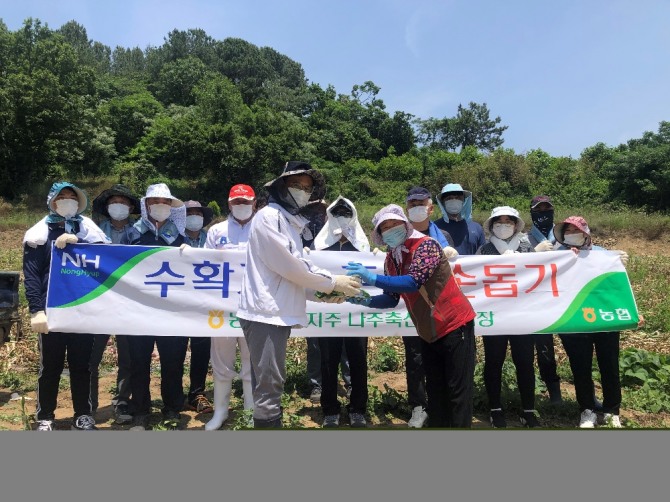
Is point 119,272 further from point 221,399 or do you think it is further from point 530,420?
point 530,420

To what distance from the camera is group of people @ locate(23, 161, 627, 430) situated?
3.18 m

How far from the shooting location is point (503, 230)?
4781 mm

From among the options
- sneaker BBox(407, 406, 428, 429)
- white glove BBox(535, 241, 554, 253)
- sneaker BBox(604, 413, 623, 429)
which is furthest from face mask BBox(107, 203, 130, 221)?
sneaker BBox(604, 413, 623, 429)

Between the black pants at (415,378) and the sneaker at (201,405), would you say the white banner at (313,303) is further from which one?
the sneaker at (201,405)

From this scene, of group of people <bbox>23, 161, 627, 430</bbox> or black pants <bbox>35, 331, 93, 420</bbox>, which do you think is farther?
black pants <bbox>35, 331, 93, 420</bbox>

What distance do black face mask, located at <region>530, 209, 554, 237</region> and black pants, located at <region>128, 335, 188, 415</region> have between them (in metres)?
3.48

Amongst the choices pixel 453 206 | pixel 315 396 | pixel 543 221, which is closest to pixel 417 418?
pixel 315 396

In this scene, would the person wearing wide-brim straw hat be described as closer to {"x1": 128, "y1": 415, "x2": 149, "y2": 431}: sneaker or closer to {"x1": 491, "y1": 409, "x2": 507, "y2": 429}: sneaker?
{"x1": 128, "y1": 415, "x2": 149, "y2": 431}: sneaker

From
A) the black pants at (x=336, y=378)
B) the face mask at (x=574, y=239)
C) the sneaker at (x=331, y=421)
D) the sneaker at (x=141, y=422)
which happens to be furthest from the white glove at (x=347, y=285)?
the face mask at (x=574, y=239)

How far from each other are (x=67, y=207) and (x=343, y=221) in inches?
90.2

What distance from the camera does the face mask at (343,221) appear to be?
4930 mm

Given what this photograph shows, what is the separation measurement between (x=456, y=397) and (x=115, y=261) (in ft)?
9.86

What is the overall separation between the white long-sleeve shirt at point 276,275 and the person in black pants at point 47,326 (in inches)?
72.5

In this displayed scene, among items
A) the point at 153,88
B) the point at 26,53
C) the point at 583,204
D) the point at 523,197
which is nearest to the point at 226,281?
the point at 583,204
